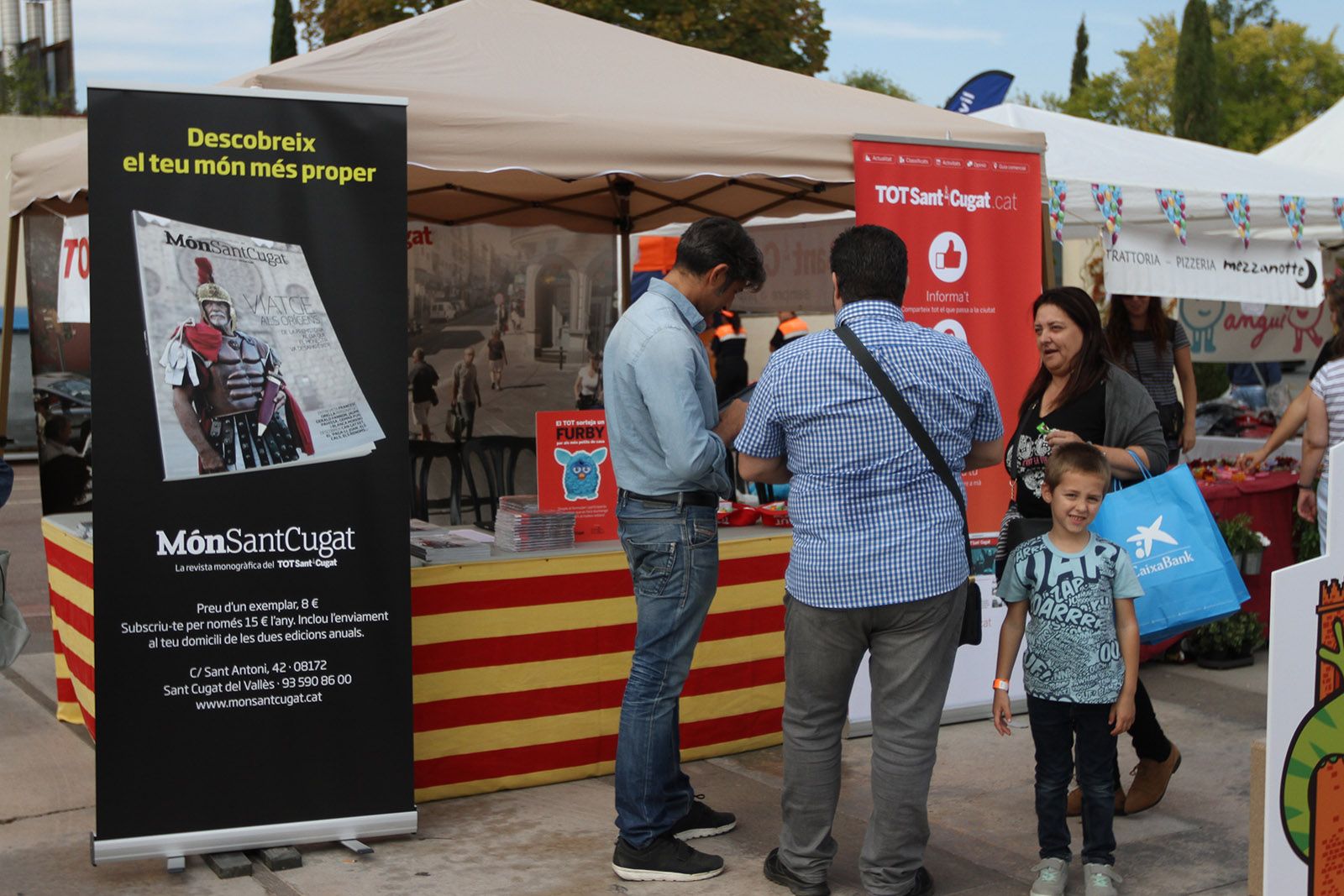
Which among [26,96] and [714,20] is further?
[26,96]

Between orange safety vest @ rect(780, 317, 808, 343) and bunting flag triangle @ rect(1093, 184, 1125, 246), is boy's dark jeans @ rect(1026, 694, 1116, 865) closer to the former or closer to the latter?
bunting flag triangle @ rect(1093, 184, 1125, 246)

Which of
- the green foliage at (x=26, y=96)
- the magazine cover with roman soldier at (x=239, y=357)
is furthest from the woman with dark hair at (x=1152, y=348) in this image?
the green foliage at (x=26, y=96)

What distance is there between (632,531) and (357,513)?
0.87 m

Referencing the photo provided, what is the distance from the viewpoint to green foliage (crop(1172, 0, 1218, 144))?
33.7 m

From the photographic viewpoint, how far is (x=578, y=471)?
5059mm

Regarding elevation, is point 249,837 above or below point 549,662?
below

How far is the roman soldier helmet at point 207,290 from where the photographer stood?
3.82 m

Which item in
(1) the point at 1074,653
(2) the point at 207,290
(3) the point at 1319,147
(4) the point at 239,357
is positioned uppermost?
(3) the point at 1319,147

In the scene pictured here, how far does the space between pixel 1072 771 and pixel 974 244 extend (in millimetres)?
2406

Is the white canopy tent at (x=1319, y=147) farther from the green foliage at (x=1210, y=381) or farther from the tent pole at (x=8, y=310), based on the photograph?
the tent pole at (x=8, y=310)

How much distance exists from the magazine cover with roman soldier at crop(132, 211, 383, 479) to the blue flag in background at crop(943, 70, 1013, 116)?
7.64 meters

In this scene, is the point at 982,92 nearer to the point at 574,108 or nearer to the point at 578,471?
the point at 574,108

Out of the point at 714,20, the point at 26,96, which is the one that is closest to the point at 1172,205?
the point at 714,20

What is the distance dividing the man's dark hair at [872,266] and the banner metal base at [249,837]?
210 cm
